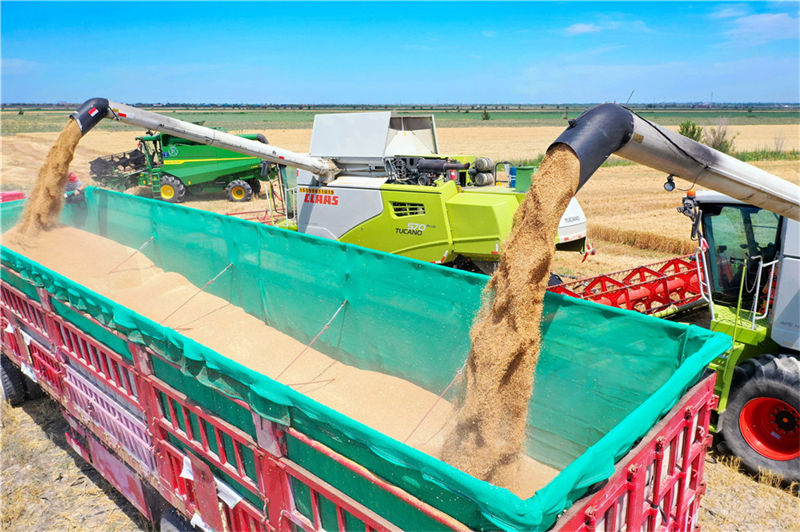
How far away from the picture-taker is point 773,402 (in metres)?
3.99

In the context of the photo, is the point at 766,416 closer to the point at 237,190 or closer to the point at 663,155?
the point at 663,155

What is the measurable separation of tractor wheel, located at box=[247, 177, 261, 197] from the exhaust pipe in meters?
14.8

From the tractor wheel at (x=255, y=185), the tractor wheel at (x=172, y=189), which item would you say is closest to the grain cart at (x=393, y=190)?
the tractor wheel at (x=172, y=189)

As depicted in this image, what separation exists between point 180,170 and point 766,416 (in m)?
14.5

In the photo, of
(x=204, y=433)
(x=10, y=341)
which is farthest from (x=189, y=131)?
(x=204, y=433)

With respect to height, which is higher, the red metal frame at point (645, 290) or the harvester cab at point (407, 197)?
the harvester cab at point (407, 197)

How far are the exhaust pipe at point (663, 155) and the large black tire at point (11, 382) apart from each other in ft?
17.4

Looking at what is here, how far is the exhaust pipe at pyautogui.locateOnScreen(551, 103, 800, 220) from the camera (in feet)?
8.99

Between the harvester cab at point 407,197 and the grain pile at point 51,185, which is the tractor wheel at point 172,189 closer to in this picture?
the grain pile at point 51,185

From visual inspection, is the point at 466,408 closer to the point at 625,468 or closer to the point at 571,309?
the point at 571,309

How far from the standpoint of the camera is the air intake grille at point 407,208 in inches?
254

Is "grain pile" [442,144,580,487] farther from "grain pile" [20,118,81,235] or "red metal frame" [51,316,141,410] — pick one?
"grain pile" [20,118,81,235]

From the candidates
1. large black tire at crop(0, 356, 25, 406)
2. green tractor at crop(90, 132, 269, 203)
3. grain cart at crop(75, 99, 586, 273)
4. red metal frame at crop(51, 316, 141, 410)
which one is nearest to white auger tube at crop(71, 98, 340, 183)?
grain cart at crop(75, 99, 586, 273)

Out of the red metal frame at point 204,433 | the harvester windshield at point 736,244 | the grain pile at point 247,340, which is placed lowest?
the grain pile at point 247,340
